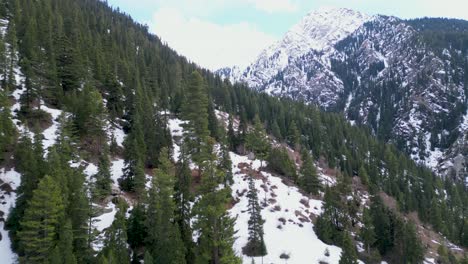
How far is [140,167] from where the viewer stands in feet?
174

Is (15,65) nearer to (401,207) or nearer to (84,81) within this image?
(84,81)

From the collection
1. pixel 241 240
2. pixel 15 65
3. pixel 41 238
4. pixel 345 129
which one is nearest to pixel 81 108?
pixel 15 65

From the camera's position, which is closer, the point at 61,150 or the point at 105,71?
the point at 61,150

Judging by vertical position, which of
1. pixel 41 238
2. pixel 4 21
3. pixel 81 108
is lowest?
pixel 41 238

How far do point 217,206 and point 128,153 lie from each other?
71.9ft

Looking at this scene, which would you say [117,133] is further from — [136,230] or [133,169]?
[136,230]

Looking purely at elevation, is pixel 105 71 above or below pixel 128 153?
above

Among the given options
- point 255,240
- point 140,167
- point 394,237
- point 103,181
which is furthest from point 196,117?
Result: point 394,237

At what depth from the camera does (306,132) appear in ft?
420

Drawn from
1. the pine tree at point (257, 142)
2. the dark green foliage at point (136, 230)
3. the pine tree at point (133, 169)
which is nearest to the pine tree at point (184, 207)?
the dark green foliage at point (136, 230)

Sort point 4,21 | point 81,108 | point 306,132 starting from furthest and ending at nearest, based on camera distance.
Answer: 1. point 306,132
2. point 4,21
3. point 81,108

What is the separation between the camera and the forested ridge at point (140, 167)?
39656mm

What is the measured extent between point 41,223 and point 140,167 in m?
16.6

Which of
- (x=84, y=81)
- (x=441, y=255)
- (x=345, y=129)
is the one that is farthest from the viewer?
(x=345, y=129)
